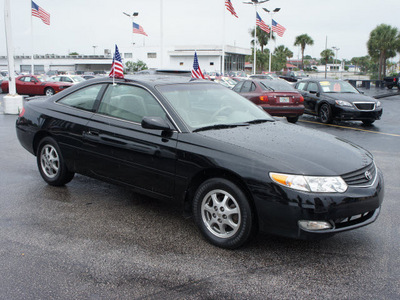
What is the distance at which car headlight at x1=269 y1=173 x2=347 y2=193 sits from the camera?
3.36 meters

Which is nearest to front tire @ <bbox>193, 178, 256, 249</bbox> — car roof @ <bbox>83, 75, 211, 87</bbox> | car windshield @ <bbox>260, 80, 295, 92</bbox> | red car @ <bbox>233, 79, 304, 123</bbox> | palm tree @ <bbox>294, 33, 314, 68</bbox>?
car roof @ <bbox>83, 75, 211, 87</bbox>

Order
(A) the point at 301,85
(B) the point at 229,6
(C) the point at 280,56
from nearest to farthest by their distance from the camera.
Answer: (A) the point at 301,85
(B) the point at 229,6
(C) the point at 280,56

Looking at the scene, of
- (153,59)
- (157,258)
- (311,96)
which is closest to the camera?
(157,258)

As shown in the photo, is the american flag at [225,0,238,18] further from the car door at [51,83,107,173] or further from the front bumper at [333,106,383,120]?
the car door at [51,83,107,173]

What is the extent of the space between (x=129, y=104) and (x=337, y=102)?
32.5ft

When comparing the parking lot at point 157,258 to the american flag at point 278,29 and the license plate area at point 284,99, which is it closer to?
the license plate area at point 284,99

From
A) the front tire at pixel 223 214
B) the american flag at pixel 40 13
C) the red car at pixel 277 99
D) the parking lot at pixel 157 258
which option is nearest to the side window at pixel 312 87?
the red car at pixel 277 99

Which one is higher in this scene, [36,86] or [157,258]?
[36,86]

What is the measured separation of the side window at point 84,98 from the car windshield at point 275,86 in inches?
339

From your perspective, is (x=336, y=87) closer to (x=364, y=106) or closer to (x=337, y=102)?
(x=337, y=102)

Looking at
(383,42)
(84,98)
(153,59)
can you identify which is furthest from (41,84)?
(153,59)

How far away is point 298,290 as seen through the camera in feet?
10.1

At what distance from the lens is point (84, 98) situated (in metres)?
5.20

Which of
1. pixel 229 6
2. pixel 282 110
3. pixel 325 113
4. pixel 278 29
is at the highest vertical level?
pixel 229 6
